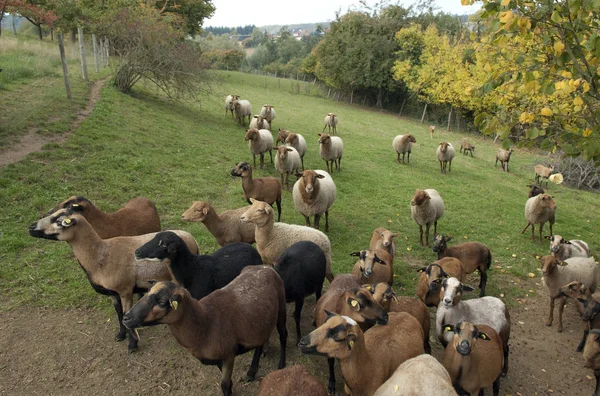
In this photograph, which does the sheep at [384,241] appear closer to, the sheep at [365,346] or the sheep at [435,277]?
the sheep at [435,277]

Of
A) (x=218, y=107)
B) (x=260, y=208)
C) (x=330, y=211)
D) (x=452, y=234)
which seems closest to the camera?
(x=260, y=208)

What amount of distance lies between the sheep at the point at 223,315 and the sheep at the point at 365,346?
900 millimetres

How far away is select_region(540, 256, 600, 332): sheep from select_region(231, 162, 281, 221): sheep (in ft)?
20.3

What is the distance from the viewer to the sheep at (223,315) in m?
3.90

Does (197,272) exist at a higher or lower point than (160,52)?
lower

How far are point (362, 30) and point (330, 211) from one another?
36058 millimetres

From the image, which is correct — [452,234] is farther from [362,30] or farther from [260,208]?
[362,30]

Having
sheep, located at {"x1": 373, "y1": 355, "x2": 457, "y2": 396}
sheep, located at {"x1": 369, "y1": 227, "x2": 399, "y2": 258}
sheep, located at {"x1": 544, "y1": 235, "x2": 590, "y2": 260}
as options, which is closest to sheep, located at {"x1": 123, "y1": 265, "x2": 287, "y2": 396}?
sheep, located at {"x1": 373, "y1": 355, "x2": 457, "y2": 396}

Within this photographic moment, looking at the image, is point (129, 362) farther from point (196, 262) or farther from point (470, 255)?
point (470, 255)

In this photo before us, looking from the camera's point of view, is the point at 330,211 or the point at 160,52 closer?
the point at 330,211

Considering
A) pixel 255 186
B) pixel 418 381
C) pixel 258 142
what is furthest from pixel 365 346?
pixel 258 142

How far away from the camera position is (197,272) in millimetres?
5453

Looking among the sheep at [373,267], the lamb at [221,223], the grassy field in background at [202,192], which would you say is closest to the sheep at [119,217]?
the lamb at [221,223]

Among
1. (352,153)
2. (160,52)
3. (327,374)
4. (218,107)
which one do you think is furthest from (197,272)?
(218,107)
